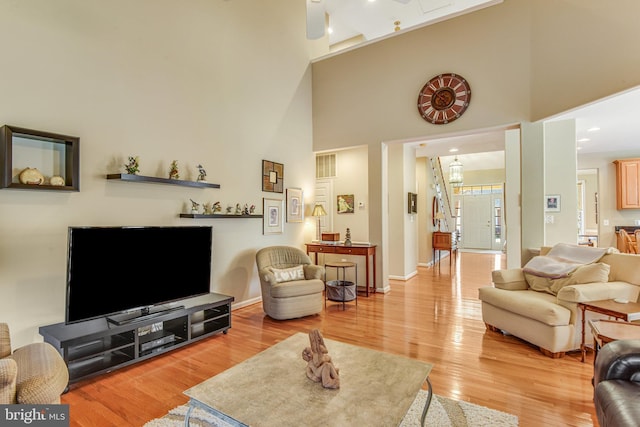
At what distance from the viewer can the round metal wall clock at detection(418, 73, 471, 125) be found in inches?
185

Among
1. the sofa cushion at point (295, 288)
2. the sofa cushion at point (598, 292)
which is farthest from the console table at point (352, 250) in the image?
the sofa cushion at point (598, 292)

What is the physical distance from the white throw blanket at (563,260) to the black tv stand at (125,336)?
3.53 meters

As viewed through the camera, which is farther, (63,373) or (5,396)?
(63,373)

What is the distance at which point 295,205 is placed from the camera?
17.9 feet

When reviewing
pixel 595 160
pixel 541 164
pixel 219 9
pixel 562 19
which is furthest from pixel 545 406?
pixel 595 160

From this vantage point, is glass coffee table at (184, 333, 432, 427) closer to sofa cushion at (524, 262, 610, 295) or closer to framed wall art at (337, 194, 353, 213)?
sofa cushion at (524, 262, 610, 295)

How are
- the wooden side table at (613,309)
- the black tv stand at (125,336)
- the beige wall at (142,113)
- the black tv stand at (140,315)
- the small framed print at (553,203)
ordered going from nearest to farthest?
1. the wooden side table at (613,309)
2. the black tv stand at (125,336)
3. the beige wall at (142,113)
4. the black tv stand at (140,315)
5. the small framed print at (553,203)

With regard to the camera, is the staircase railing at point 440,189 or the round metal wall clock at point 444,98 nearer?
the round metal wall clock at point 444,98

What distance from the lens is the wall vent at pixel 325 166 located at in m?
6.63

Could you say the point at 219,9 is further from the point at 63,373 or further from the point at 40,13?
the point at 63,373

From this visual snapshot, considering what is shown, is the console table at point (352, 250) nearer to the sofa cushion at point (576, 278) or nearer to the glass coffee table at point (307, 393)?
the sofa cushion at point (576, 278)

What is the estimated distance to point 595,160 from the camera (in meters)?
7.08

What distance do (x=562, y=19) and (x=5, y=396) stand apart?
594 cm

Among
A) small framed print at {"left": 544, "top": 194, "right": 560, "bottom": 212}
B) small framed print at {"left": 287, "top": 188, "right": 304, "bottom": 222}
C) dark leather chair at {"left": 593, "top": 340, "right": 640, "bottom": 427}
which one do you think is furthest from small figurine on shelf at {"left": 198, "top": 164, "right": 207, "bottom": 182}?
small framed print at {"left": 544, "top": 194, "right": 560, "bottom": 212}
